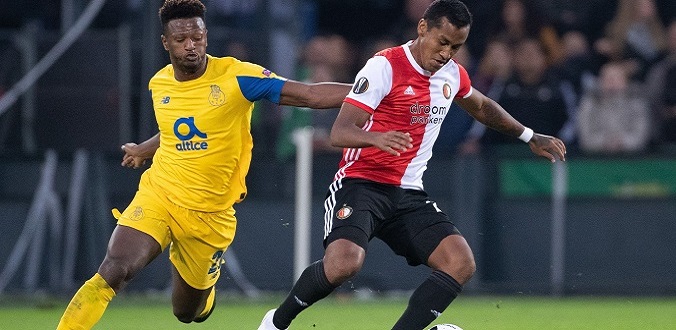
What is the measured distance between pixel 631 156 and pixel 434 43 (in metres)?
6.33

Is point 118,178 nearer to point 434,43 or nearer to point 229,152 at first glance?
point 229,152

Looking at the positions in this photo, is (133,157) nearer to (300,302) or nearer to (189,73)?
(189,73)

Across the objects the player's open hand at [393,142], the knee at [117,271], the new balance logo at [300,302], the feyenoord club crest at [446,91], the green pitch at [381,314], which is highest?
the feyenoord club crest at [446,91]

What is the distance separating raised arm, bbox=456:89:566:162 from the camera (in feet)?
27.9

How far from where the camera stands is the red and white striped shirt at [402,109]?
311 inches

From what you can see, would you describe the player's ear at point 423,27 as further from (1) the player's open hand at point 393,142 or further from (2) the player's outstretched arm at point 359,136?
(1) the player's open hand at point 393,142

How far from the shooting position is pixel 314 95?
7.96 m

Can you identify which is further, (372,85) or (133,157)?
(133,157)

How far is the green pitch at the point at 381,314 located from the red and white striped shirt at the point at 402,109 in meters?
2.46

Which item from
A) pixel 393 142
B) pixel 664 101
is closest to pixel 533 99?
pixel 664 101

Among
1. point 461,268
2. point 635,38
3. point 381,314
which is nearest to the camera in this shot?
point 461,268

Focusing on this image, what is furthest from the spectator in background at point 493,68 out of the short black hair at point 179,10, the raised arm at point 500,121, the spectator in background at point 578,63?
the short black hair at point 179,10

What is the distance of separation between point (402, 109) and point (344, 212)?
0.68 meters

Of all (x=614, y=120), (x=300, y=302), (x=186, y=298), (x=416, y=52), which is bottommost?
(x=186, y=298)
